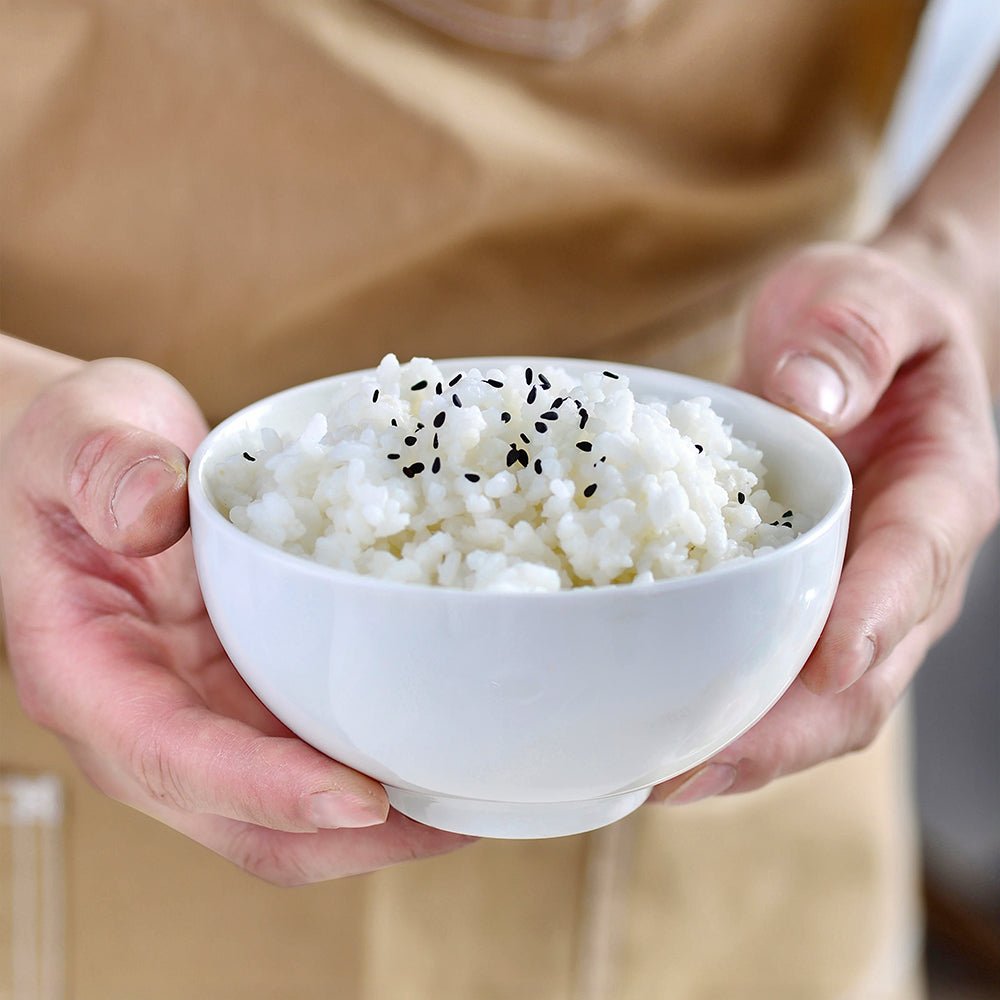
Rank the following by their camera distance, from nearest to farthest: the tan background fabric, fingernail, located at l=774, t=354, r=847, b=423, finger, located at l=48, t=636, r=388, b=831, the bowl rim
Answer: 1. the bowl rim
2. finger, located at l=48, t=636, r=388, b=831
3. fingernail, located at l=774, t=354, r=847, b=423
4. the tan background fabric

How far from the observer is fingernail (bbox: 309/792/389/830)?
702 mm

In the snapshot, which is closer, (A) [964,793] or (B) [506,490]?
(B) [506,490]

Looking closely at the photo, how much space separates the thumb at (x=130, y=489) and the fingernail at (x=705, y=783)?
15.4 inches

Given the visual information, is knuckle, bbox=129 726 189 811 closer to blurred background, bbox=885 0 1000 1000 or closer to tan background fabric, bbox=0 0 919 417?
tan background fabric, bbox=0 0 919 417

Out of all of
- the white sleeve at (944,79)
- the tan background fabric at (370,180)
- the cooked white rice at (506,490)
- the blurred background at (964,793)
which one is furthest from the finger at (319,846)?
the blurred background at (964,793)

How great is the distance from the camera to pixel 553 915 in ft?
4.21

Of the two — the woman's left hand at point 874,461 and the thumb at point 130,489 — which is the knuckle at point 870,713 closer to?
the woman's left hand at point 874,461

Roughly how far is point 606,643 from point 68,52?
767mm

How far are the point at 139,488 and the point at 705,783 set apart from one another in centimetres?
44

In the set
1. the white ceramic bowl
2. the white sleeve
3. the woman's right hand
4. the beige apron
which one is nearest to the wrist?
the woman's right hand

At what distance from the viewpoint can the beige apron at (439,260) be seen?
1.07m

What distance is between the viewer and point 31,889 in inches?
48.4

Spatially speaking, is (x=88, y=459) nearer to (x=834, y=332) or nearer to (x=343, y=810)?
(x=343, y=810)

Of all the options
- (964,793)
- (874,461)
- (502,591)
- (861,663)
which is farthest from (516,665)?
(964,793)
